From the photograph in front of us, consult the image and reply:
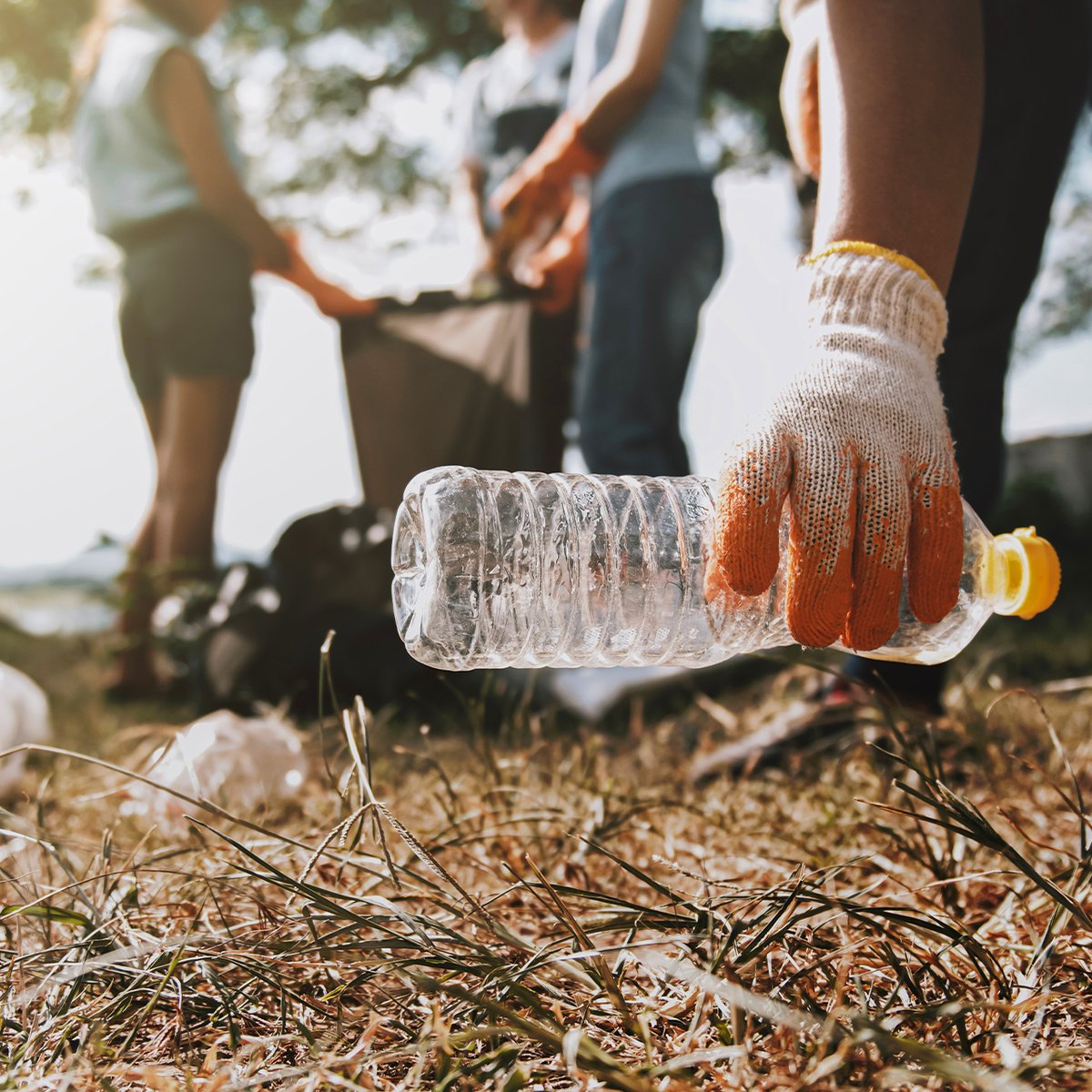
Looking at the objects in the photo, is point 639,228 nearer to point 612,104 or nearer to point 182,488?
point 612,104

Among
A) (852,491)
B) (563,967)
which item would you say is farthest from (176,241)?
(563,967)

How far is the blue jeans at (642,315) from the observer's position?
2.85 m

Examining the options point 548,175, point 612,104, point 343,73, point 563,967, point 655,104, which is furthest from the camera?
point 343,73

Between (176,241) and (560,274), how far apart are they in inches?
55.0

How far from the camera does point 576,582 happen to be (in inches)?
52.7

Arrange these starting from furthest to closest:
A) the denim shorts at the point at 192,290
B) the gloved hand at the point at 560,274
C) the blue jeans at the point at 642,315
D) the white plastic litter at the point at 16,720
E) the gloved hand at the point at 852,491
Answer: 1. the denim shorts at the point at 192,290
2. the gloved hand at the point at 560,274
3. the blue jeans at the point at 642,315
4. the white plastic litter at the point at 16,720
5. the gloved hand at the point at 852,491

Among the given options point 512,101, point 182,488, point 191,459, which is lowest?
point 182,488

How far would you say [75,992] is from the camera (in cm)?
73

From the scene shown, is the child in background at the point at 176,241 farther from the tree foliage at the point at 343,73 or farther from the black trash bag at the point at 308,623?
the tree foliage at the point at 343,73

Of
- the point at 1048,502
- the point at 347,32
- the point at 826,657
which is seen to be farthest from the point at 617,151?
the point at 347,32

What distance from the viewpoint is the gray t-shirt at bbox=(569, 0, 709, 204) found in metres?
2.90

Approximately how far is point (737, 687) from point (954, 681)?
2.02 ft

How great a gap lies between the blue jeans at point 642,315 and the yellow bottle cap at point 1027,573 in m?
1.78

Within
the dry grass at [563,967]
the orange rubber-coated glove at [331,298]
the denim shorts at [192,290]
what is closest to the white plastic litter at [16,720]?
the dry grass at [563,967]
